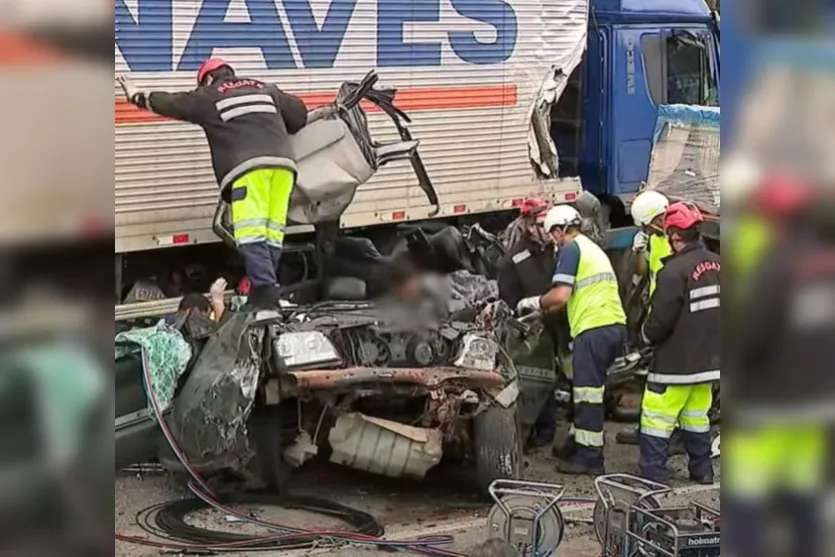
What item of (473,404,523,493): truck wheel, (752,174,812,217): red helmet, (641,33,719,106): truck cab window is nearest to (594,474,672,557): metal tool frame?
→ (473,404,523,493): truck wheel

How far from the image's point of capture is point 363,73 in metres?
8.16

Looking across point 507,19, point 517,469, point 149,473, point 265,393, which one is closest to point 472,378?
point 517,469

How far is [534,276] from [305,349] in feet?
7.37

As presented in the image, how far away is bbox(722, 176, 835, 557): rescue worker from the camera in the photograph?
173 centimetres

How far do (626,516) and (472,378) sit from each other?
1377 millimetres

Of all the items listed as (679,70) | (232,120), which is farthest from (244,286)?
(679,70)

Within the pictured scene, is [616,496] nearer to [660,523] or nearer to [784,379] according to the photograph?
[660,523]

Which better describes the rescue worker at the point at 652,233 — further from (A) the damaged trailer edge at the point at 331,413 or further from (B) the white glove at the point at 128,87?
(B) the white glove at the point at 128,87

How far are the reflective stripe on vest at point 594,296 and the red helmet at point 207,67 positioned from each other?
2.53m

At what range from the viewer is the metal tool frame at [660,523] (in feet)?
15.1

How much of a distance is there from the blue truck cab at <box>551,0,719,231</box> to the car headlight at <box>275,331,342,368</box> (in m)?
3.99

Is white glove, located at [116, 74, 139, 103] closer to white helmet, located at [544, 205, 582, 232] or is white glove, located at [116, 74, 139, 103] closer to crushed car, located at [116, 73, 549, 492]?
crushed car, located at [116, 73, 549, 492]

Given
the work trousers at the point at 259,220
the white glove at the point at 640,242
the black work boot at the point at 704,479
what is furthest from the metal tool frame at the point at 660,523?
the white glove at the point at 640,242

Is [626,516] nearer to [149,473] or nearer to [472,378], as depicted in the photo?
[472,378]
